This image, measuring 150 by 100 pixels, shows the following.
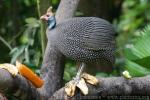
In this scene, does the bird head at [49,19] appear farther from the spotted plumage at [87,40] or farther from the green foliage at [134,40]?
the green foliage at [134,40]

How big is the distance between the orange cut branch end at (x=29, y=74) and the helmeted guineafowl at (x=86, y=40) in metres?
0.16

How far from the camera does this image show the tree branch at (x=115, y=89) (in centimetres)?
185

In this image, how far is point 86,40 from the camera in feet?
6.25

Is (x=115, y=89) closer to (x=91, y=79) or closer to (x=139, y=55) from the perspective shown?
(x=91, y=79)

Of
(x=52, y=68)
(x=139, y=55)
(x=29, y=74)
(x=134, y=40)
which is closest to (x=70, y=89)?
(x=29, y=74)

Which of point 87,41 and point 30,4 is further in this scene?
point 30,4

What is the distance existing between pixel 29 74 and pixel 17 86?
0.13 meters

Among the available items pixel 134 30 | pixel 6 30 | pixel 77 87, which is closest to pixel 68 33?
pixel 77 87

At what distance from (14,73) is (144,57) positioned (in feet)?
2.34

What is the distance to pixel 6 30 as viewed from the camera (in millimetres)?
3154

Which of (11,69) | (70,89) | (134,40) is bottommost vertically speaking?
(134,40)

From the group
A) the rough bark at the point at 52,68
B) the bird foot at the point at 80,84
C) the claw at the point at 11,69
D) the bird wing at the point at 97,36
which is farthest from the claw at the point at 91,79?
the claw at the point at 11,69

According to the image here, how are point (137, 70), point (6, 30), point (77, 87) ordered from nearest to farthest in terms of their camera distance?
point (77, 87) → point (137, 70) → point (6, 30)

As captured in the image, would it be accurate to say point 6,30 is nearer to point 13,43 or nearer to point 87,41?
point 13,43
